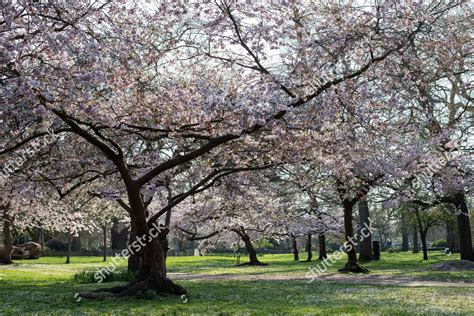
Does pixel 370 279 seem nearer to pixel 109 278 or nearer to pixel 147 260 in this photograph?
pixel 109 278

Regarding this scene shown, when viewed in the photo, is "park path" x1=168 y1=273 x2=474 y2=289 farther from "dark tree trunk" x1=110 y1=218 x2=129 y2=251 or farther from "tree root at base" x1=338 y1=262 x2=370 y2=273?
"dark tree trunk" x1=110 y1=218 x2=129 y2=251

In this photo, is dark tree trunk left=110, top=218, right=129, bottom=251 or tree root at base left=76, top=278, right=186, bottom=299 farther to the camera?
dark tree trunk left=110, top=218, right=129, bottom=251

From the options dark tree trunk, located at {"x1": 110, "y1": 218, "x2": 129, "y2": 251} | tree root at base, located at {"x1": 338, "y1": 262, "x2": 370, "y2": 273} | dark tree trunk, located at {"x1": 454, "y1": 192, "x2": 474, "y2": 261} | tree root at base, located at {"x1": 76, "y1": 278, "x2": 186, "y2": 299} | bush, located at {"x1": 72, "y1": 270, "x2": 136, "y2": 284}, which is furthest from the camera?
dark tree trunk, located at {"x1": 110, "y1": 218, "x2": 129, "y2": 251}

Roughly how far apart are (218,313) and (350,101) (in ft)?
18.8

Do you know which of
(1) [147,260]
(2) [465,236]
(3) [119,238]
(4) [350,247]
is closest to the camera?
(1) [147,260]

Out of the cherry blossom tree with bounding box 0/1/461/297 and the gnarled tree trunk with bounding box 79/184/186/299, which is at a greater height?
the cherry blossom tree with bounding box 0/1/461/297

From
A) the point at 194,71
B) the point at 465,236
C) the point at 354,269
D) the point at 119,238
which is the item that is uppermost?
the point at 194,71

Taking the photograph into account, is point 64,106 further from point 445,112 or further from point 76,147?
point 445,112

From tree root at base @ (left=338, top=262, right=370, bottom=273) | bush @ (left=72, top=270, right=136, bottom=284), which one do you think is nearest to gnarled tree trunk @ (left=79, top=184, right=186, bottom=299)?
bush @ (left=72, top=270, right=136, bottom=284)

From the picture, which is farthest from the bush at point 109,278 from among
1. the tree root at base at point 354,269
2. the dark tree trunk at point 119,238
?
the dark tree trunk at point 119,238

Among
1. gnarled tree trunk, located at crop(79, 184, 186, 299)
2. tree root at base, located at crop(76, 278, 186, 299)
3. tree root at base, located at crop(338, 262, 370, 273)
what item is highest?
gnarled tree trunk, located at crop(79, 184, 186, 299)

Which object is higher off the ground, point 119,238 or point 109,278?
point 119,238

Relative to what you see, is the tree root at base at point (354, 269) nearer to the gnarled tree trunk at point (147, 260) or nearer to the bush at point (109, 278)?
the bush at point (109, 278)

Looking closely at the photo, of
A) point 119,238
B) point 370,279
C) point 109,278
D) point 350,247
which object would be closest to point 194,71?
point 109,278
